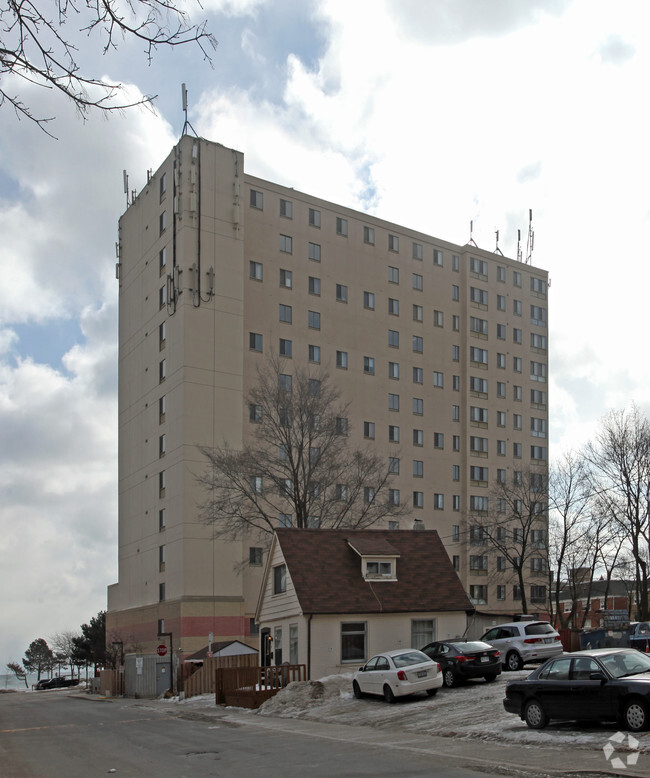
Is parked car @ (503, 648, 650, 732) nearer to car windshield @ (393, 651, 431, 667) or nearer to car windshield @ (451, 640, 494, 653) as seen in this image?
car windshield @ (393, 651, 431, 667)

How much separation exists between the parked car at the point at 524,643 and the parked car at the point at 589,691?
13.7 metres

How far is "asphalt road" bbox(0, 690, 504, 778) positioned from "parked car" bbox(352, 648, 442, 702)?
304 cm

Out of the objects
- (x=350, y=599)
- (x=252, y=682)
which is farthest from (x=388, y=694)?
(x=252, y=682)

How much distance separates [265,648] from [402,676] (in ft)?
38.7

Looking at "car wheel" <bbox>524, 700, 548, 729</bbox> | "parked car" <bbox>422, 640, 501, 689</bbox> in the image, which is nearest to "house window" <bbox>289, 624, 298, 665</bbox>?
"parked car" <bbox>422, 640, 501, 689</bbox>

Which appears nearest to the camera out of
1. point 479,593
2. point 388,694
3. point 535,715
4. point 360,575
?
point 535,715

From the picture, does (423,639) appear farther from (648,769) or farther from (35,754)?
(648,769)

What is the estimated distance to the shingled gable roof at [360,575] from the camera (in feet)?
111

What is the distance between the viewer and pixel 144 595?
67.6 metres

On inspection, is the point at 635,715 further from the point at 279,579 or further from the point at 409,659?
the point at 279,579

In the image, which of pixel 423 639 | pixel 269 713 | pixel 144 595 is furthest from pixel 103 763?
pixel 144 595

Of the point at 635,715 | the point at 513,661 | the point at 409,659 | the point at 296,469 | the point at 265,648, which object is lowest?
the point at 265,648

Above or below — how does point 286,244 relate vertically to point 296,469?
above

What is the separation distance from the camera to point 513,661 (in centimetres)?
3266
